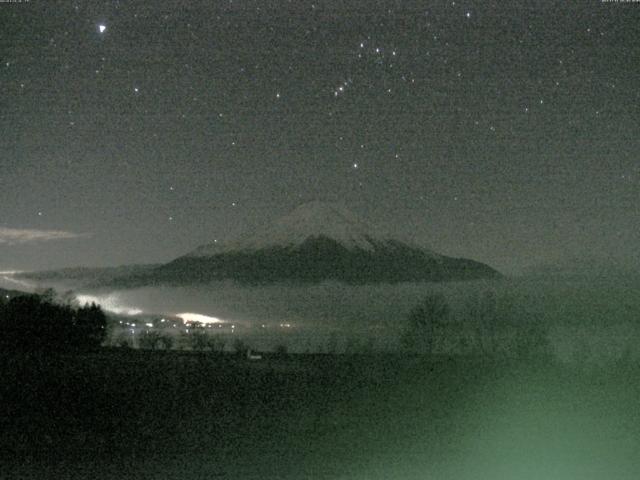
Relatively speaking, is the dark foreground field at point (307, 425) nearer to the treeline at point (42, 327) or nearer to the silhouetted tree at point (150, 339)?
the treeline at point (42, 327)

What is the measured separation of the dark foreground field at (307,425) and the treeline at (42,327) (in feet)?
48.7

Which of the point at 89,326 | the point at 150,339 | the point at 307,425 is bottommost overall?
the point at 307,425

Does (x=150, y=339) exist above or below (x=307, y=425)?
above

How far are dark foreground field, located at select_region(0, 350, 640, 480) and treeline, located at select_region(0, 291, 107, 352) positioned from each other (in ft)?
48.7

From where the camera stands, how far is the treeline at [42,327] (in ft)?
166

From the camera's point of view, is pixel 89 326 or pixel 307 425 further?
pixel 89 326

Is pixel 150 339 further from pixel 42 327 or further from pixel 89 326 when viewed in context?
pixel 42 327

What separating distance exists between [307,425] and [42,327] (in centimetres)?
3416

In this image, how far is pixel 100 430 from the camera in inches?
794

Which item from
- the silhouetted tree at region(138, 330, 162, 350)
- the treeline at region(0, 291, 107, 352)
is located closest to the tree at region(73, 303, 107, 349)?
the treeline at region(0, 291, 107, 352)

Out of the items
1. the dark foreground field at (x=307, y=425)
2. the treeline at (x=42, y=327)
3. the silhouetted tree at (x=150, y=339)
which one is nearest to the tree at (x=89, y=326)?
the treeline at (x=42, y=327)

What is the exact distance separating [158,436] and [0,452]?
11.9ft

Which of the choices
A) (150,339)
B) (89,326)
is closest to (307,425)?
(89,326)

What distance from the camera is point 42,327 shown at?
51.7 m
